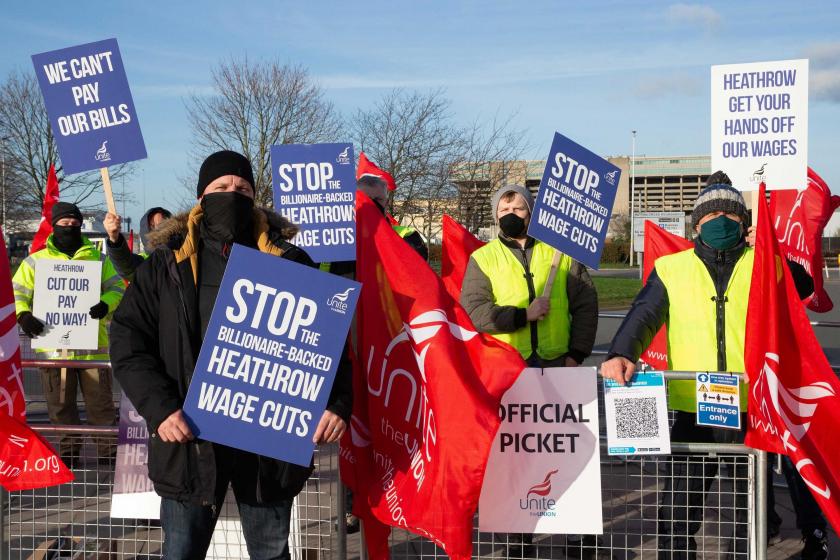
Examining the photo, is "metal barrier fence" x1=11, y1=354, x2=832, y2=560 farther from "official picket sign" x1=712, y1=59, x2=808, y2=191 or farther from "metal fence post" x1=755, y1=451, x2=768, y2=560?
"official picket sign" x1=712, y1=59, x2=808, y2=191

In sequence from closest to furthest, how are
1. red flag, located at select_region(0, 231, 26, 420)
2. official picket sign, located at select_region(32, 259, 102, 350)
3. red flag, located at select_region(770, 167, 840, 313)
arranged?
1. red flag, located at select_region(0, 231, 26, 420)
2. red flag, located at select_region(770, 167, 840, 313)
3. official picket sign, located at select_region(32, 259, 102, 350)

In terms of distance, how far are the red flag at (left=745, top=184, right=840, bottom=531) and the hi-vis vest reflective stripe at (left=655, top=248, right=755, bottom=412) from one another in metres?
0.45

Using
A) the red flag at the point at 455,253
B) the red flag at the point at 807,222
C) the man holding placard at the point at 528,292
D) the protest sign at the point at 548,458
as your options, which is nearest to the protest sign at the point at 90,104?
the red flag at the point at 455,253

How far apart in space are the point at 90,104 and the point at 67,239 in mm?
1676

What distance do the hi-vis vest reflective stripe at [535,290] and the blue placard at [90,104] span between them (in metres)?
2.99

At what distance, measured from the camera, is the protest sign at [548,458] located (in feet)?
13.3

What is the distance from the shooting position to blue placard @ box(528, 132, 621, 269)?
16.9 feet

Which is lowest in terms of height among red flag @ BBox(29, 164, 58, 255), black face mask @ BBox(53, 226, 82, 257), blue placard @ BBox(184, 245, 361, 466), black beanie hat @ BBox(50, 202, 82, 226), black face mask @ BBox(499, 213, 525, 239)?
blue placard @ BBox(184, 245, 361, 466)

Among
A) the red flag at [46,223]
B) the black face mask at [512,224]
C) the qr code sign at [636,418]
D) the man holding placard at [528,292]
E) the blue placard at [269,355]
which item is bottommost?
the qr code sign at [636,418]

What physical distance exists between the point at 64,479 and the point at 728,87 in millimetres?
4703

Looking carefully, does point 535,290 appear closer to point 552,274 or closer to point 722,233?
point 552,274

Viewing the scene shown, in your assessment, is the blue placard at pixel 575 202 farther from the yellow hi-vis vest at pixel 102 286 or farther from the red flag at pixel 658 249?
the yellow hi-vis vest at pixel 102 286

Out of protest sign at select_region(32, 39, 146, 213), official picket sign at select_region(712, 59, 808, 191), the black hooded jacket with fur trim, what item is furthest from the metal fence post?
protest sign at select_region(32, 39, 146, 213)

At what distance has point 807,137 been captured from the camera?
5793 mm
